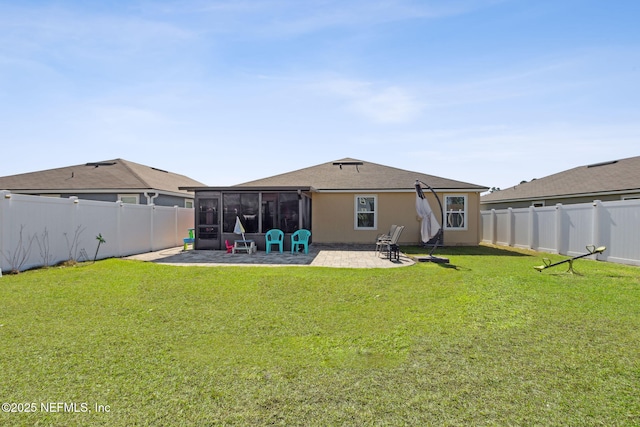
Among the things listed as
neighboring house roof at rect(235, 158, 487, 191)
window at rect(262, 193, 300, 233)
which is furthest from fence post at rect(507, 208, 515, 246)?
window at rect(262, 193, 300, 233)

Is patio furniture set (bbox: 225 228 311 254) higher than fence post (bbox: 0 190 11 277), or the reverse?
fence post (bbox: 0 190 11 277)

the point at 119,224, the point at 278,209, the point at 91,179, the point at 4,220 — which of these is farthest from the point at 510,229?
the point at 91,179

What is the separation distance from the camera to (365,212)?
52.2 feet

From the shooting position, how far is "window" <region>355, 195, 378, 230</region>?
15883mm

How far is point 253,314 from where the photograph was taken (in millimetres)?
5121

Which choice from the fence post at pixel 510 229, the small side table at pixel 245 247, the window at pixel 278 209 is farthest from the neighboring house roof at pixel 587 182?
the small side table at pixel 245 247

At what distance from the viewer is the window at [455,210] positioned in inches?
617

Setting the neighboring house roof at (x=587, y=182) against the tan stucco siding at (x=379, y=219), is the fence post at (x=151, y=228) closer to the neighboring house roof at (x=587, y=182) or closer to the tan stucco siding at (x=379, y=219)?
the tan stucco siding at (x=379, y=219)

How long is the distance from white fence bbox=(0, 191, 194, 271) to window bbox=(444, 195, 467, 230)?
12479 mm

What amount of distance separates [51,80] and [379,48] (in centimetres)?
946

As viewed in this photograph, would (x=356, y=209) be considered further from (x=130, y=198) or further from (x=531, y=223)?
(x=130, y=198)

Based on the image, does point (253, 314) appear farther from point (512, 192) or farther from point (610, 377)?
point (512, 192)

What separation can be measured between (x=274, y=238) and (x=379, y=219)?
203 inches

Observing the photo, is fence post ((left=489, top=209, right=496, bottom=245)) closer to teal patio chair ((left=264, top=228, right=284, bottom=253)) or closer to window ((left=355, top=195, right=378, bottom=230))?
window ((left=355, top=195, right=378, bottom=230))
